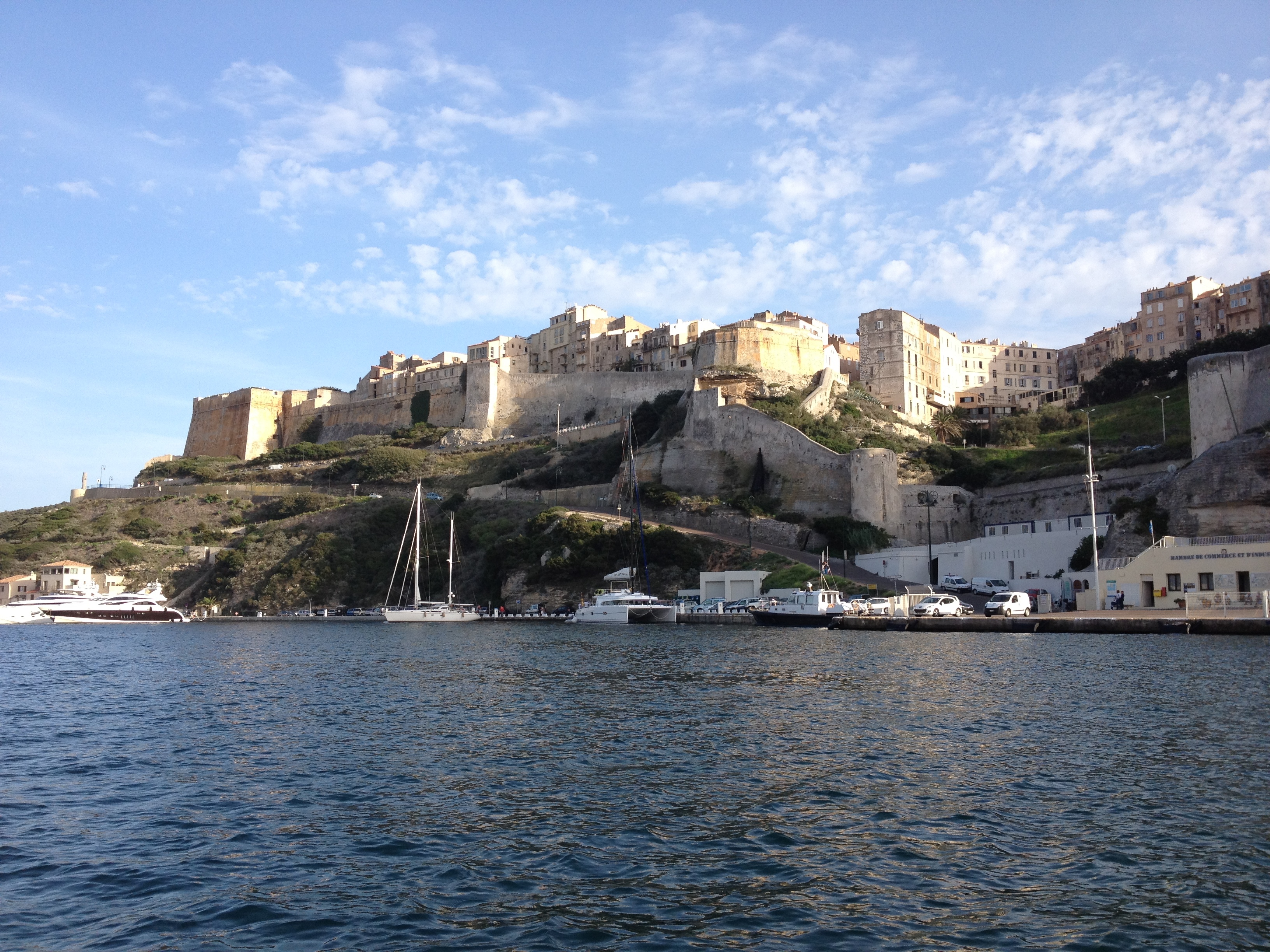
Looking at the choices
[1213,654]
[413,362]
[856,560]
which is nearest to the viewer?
[1213,654]

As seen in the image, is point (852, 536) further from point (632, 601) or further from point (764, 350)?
point (764, 350)

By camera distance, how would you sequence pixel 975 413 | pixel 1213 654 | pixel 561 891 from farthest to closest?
pixel 975 413
pixel 1213 654
pixel 561 891

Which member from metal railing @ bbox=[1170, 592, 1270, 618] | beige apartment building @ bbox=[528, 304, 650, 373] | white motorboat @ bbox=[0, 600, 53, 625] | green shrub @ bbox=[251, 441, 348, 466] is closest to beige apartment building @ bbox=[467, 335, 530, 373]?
beige apartment building @ bbox=[528, 304, 650, 373]

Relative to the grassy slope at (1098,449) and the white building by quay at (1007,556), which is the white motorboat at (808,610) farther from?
the grassy slope at (1098,449)

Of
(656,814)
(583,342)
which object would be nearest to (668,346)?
(583,342)

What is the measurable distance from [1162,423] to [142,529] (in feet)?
226

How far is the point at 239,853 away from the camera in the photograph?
9984 mm

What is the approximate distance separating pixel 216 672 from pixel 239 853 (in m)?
19.7

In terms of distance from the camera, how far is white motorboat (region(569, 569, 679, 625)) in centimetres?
4666

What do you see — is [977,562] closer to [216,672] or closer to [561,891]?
[216,672]

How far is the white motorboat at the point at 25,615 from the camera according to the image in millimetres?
59000

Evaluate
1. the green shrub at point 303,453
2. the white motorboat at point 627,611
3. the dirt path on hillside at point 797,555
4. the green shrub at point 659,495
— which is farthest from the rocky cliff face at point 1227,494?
the green shrub at point 303,453

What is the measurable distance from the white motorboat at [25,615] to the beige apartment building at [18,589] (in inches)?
182

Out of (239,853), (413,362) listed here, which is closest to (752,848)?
(239,853)
